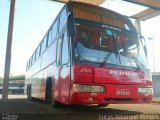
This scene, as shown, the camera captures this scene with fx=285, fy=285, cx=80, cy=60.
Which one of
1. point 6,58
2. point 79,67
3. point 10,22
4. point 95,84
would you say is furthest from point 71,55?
point 10,22

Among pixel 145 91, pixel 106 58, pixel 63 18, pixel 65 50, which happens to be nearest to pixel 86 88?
pixel 106 58

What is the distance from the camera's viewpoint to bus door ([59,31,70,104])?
285 inches

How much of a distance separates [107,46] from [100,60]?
0.49 metres

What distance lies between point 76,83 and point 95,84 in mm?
472

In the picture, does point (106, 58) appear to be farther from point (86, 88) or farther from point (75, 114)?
point (75, 114)

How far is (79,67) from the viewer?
22.2ft

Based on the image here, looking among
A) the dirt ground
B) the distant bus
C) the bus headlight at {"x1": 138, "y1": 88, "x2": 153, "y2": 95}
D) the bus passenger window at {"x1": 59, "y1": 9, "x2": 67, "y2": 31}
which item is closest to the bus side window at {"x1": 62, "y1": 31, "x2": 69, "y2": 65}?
the bus passenger window at {"x1": 59, "y1": 9, "x2": 67, "y2": 31}

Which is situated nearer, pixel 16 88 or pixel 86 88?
pixel 86 88

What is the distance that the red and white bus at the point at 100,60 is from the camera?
6797 mm

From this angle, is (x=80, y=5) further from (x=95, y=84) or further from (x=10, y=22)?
(x=10, y=22)

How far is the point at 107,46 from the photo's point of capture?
289 inches

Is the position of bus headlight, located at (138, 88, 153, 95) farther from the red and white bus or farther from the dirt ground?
the dirt ground

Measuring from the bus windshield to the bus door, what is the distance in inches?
21.5

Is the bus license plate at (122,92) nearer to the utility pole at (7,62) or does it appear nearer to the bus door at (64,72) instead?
the bus door at (64,72)
